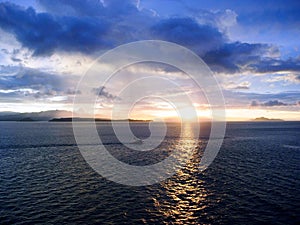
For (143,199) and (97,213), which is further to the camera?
(143,199)

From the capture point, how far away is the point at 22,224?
29.2 m

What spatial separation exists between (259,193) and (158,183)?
19.1m

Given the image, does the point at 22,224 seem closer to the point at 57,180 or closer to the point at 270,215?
the point at 57,180

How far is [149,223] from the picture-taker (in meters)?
30.0

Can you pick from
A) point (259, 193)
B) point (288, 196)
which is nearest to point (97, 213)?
point (259, 193)

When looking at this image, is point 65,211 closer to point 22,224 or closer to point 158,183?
point 22,224

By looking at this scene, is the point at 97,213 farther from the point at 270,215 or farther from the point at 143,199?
the point at 270,215

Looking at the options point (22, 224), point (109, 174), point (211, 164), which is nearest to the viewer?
point (22, 224)

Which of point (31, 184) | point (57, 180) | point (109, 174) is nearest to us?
point (31, 184)

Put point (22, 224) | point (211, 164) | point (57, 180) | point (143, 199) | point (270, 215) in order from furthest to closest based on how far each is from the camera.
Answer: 1. point (211, 164)
2. point (57, 180)
3. point (143, 199)
4. point (270, 215)
5. point (22, 224)

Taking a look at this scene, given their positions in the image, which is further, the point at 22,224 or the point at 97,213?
the point at 97,213

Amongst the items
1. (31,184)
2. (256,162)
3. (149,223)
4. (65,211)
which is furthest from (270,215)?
(31,184)

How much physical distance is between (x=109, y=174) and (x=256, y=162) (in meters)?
43.2

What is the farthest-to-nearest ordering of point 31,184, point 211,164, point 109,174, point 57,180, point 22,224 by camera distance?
point 211,164
point 109,174
point 57,180
point 31,184
point 22,224
